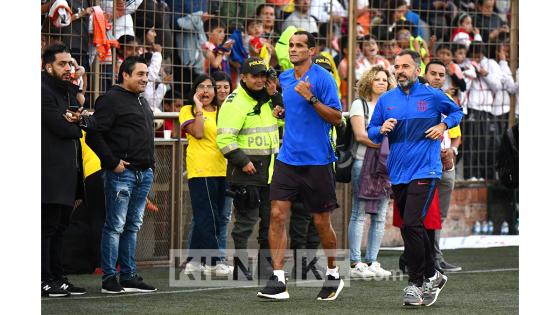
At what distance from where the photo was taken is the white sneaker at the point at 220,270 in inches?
505

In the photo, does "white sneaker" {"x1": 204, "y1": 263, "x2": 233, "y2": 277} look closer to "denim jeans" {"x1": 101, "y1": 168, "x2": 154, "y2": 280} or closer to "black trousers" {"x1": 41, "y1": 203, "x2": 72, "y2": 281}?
"denim jeans" {"x1": 101, "y1": 168, "x2": 154, "y2": 280}

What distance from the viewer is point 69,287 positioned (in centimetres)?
1110

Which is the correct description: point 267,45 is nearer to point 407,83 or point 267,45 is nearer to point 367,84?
point 367,84

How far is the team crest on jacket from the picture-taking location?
10.3m

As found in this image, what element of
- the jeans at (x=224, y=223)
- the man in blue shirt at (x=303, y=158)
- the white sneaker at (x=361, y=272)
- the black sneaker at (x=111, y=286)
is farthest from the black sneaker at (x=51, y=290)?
the white sneaker at (x=361, y=272)

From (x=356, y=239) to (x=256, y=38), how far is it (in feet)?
10.6

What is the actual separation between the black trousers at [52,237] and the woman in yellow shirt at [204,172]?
1991mm

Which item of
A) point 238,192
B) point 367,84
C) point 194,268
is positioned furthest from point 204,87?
point 194,268

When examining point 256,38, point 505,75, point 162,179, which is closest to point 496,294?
point 162,179

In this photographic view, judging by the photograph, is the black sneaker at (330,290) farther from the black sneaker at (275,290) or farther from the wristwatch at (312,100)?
the wristwatch at (312,100)

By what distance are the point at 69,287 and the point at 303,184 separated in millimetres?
2223

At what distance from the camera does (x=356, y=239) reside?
1320 cm

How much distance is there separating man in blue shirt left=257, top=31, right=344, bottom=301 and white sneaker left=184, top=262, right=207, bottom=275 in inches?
91.4
